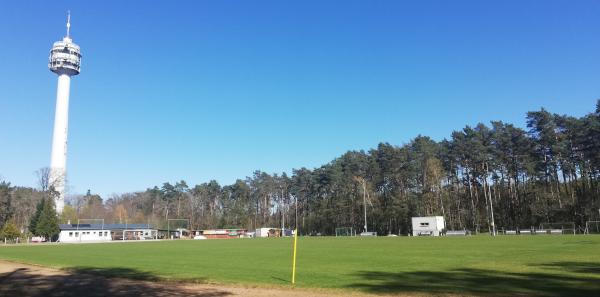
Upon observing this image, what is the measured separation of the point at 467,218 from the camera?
99688 millimetres

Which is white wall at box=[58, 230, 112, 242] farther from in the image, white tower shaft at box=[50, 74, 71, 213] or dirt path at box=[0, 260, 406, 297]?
dirt path at box=[0, 260, 406, 297]

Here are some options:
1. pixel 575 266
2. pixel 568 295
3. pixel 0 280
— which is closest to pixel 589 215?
pixel 575 266

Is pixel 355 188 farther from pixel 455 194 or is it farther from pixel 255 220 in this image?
pixel 255 220

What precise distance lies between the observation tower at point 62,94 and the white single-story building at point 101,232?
15.1m

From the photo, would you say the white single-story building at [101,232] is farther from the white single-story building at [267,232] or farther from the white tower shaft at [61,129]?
the white single-story building at [267,232]

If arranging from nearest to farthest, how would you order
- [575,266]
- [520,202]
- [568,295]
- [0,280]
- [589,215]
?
[568,295] < [0,280] < [575,266] < [589,215] < [520,202]

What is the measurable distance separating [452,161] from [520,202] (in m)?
16.9

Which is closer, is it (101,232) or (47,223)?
(47,223)

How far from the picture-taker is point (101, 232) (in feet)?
382

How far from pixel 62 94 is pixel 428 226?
117776 mm

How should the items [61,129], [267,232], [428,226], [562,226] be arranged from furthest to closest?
[61,129] → [267,232] → [428,226] → [562,226]

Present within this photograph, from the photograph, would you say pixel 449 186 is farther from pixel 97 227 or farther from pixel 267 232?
pixel 97 227

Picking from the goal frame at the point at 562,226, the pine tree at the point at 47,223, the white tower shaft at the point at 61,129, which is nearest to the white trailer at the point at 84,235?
the pine tree at the point at 47,223

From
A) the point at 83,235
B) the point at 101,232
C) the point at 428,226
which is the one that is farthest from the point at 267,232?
the point at 428,226
